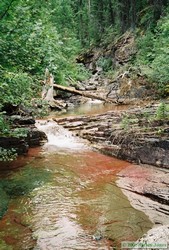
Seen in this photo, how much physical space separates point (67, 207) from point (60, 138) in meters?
6.55

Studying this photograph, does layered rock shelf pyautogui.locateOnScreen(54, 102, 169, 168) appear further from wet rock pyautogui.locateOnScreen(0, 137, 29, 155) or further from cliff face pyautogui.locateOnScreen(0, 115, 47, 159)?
wet rock pyautogui.locateOnScreen(0, 137, 29, 155)

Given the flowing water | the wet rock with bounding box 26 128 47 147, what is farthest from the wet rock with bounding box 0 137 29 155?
the wet rock with bounding box 26 128 47 147

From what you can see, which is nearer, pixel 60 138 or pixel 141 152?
pixel 141 152

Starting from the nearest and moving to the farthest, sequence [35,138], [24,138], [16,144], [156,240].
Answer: [156,240], [16,144], [24,138], [35,138]

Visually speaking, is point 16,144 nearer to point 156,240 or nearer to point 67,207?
point 67,207

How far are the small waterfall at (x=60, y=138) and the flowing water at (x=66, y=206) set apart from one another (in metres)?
1.36

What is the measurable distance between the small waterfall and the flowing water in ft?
4.47

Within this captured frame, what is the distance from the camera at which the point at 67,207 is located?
635 cm

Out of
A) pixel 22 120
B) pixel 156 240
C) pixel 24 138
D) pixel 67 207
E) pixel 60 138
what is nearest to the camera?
pixel 156 240

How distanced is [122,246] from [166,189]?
2.47m

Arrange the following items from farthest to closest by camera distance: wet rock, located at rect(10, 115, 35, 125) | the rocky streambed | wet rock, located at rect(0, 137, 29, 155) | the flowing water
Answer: wet rock, located at rect(10, 115, 35, 125) < wet rock, located at rect(0, 137, 29, 155) < the rocky streambed < the flowing water

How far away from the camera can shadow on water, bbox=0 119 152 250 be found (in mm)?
5098

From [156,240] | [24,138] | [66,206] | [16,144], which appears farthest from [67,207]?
[24,138]

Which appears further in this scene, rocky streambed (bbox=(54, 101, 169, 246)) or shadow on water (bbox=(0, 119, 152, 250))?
rocky streambed (bbox=(54, 101, 169, 246))
